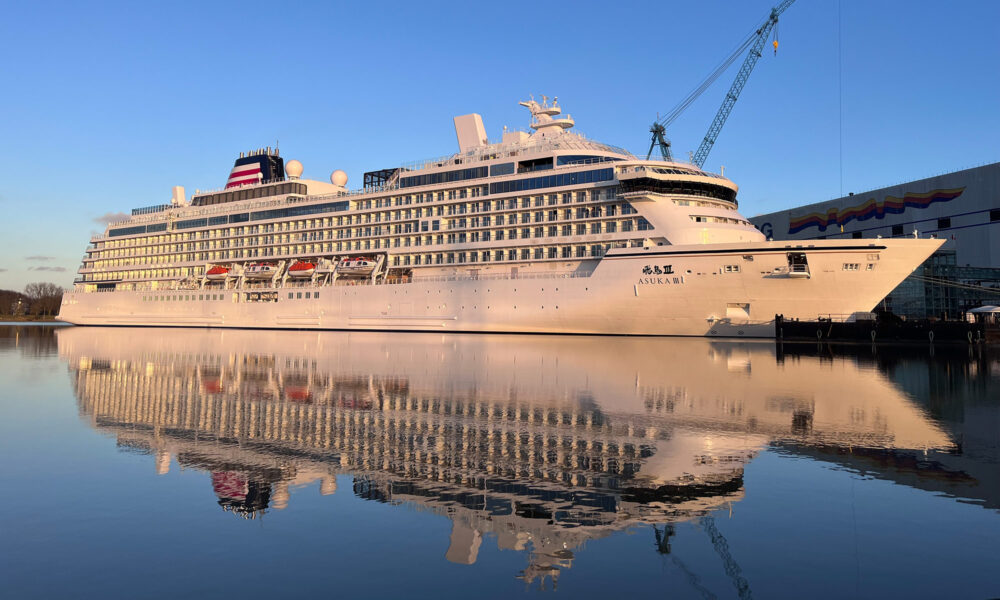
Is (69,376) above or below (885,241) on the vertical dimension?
below

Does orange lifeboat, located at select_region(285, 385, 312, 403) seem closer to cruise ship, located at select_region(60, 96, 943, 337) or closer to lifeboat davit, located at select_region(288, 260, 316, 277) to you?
cruise ship, located at select_region(60, 96, 943, 337)

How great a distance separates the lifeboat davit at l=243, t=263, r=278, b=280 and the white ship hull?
25.1 feet

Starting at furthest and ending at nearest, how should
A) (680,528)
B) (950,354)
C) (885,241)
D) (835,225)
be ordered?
(835,225) → (885,241) → (950,354) → (680,528)

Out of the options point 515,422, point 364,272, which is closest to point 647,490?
point 515,422

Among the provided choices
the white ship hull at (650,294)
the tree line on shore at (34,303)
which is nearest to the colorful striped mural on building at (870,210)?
the white ship hull at (650,294)

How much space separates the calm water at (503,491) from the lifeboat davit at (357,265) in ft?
149

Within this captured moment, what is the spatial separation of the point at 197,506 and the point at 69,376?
2091cm

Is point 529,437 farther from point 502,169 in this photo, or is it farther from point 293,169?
point 293,169

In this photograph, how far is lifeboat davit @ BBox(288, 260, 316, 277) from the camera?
69.4m

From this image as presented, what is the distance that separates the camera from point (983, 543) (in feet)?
23.2

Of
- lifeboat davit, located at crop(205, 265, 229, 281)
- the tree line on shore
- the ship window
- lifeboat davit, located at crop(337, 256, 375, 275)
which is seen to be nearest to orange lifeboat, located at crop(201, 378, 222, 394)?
the ship window

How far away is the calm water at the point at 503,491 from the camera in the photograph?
6.30m

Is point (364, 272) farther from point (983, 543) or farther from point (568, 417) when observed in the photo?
point (983, 543)

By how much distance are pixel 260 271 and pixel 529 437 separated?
6727 cm
